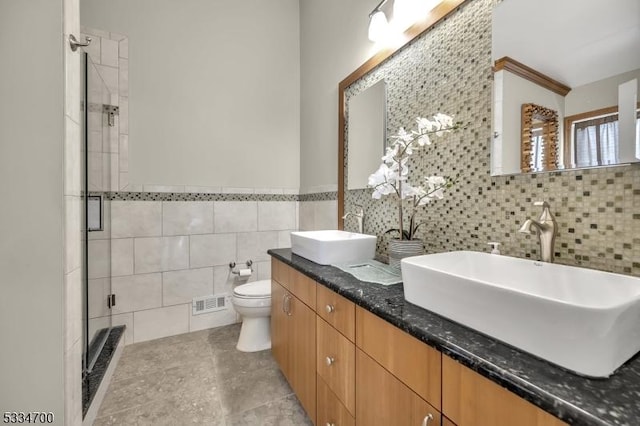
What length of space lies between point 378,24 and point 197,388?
245 cm

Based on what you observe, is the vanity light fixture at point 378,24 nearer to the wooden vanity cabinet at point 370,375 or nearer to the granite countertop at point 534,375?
the wooden vanity cabinet at point 370,375

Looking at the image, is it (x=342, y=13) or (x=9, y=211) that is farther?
(x=342, y=13)

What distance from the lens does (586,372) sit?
0.51 metres

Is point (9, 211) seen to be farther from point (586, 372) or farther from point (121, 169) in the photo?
point (586, 372)

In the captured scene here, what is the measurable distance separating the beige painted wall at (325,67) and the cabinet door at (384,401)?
1529mm

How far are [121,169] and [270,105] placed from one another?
4.61 feet

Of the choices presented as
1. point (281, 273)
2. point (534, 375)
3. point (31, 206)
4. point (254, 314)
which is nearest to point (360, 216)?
point (281, 273)

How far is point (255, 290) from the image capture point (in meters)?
2.21

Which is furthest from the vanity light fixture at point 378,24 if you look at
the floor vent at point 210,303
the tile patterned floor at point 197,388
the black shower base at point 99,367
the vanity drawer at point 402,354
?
the black shower base at point 99,367

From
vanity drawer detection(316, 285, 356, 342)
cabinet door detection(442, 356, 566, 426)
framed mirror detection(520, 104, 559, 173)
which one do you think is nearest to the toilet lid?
vanity drawer detection(316, 285, 356, 342)

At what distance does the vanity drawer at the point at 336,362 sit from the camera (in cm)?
104

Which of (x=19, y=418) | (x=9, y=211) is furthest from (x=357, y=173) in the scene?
(x=19, y=418)

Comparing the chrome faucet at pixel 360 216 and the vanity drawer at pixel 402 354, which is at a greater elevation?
the chrome faucet at pixel 360 216

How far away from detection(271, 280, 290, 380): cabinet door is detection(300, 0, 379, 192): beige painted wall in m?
0.96
